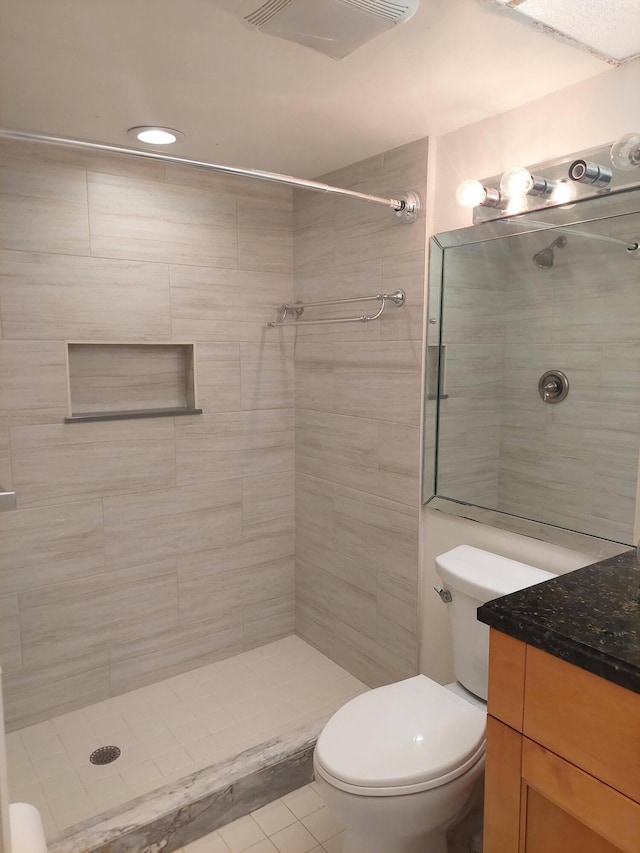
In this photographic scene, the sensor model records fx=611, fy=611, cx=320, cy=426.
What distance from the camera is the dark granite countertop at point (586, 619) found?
100 cm

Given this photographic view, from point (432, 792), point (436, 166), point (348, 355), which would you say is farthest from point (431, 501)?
point (436, 166)

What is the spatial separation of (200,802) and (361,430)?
143cm

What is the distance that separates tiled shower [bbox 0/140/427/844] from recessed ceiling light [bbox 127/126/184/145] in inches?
9.5

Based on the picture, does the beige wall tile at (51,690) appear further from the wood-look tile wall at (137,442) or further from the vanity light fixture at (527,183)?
the vanity light fixture at (527,183)

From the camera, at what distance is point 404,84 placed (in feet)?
5.63

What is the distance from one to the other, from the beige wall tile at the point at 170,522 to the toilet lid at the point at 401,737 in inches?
47.7

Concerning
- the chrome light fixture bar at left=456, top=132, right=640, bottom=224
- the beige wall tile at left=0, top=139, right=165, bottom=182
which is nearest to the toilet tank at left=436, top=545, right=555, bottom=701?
the chrome light fixture bar at left=456, top=132, right=640, bottom=224

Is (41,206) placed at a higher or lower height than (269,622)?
higher

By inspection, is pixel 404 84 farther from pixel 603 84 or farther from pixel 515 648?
pixel 515 648

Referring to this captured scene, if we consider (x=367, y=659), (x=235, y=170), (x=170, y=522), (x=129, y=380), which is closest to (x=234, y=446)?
(x=170, y=522)

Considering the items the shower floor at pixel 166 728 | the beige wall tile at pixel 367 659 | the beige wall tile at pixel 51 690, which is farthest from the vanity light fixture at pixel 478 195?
the beige wall tile at pixel 51 690

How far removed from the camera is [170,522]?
8.75 feet

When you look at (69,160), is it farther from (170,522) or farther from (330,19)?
(170,522)

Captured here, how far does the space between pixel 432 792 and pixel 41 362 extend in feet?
6.30
